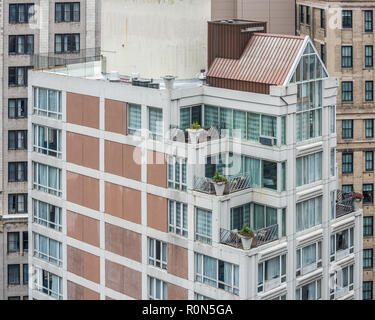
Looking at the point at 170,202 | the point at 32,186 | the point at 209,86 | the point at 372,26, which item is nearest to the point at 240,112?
the point at 209,86

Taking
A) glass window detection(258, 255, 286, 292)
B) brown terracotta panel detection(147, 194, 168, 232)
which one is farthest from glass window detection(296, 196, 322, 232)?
brown terracotta panel detection(147, 194, 168, 232)

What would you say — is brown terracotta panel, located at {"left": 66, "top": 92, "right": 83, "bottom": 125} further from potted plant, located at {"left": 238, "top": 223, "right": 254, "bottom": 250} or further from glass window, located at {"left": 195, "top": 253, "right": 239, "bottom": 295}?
potted plant, located at {"left": 238, "top": 223, "right": 254, "bottom": 250}

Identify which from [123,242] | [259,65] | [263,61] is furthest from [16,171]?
[263,61]

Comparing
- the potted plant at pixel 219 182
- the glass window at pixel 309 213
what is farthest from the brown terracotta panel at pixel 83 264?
the glass window at pixel 309 213

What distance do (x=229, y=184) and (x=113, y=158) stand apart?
9.56m

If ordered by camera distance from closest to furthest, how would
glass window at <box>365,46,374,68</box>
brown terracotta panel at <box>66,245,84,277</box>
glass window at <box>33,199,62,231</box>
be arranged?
brown terracotta panel at <box>66,245,84,277</box>
glass window at <box>33,199,62,231</box>
glass window at <box>365,46,374,68</box>

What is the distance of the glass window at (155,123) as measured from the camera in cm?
7356

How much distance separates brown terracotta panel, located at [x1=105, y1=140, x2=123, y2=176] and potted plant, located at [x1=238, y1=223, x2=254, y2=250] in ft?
37.3

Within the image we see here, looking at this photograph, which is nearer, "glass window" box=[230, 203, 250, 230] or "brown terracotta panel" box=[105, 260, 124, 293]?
"glass window" box=[230, 203, 250, 230]

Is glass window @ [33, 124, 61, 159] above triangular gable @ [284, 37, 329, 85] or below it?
below

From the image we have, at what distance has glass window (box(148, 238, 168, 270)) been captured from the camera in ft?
246

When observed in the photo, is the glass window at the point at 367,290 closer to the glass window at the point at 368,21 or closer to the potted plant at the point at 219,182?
the glass window at the point at 368,21

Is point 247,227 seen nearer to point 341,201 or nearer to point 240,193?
point 240,193

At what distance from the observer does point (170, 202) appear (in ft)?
243
